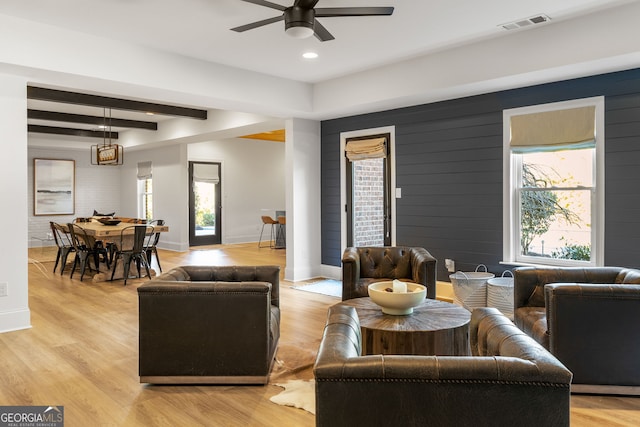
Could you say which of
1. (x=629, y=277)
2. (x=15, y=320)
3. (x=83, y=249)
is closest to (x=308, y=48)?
(x=629, y=277)

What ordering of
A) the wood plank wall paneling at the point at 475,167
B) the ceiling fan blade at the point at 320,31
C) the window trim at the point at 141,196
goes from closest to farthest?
the ceiling fan blade at the point at 320,31 < the wood plank wall paneling at the point at 475,167 < the window trim at the point at 141,196

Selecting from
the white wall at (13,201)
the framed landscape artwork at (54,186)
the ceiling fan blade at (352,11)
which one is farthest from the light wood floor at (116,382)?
the framed landscape artwork at (54,186)

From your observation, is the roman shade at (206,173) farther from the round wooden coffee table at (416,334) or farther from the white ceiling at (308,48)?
the round wooden coffee table at (416,334)

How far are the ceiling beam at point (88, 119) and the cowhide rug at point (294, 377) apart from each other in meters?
7.60

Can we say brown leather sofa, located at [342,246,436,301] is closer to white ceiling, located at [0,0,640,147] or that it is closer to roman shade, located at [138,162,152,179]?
white ceiling, located at [0,0,640,147]

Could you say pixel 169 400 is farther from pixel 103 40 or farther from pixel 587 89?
pixel 587 89

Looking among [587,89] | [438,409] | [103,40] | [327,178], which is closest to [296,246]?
[327,178]

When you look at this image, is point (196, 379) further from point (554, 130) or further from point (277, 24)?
point (554, 130)

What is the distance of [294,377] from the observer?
10.8 feet

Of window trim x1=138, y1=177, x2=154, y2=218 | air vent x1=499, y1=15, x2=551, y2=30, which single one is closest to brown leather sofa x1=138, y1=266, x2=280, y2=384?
air vent x1=499, y1=15, x2=551, y2=30

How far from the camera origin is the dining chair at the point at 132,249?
6.90 metres

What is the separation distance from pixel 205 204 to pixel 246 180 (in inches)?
51.9

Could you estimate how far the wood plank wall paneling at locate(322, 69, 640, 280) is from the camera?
14.4 feet

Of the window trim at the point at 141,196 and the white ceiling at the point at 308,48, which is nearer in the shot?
the white ceiling at the point at 308,48
